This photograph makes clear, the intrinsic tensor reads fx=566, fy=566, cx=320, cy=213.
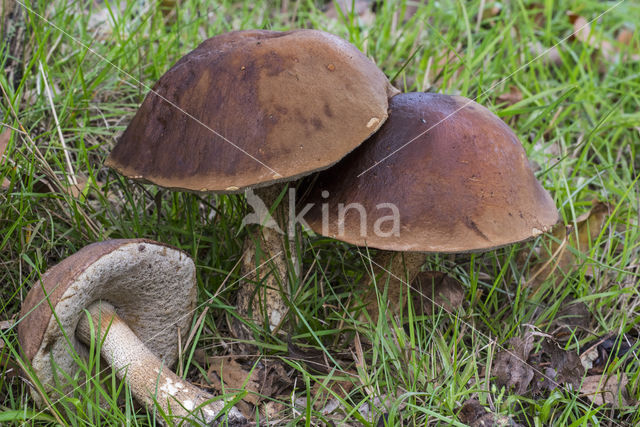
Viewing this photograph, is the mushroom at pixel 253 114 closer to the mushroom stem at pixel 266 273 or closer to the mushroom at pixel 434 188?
the mushroom at pixel 434 188

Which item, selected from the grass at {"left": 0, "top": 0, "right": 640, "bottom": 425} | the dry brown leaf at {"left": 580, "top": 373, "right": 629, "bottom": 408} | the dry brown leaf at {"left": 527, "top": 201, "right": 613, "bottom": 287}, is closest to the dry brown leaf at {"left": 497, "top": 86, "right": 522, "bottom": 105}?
the grass at {"left": 0, "top": 0, "right": 640, "bottom": 425}

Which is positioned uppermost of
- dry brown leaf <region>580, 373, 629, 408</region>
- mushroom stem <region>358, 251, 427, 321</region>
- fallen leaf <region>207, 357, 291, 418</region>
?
mushroom stem <region>358, 251, 427, 321</region>

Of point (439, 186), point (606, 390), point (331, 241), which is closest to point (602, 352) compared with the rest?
point (606, 390)

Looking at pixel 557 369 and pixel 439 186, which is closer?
pixel 439 186

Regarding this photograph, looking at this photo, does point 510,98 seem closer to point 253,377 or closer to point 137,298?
point 253,377

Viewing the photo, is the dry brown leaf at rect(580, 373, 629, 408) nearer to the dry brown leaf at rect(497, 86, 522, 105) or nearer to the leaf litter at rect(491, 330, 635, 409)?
the leaf litter at rect(491, 330, 635, 409)

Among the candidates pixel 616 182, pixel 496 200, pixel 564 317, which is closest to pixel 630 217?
pixel 616 182

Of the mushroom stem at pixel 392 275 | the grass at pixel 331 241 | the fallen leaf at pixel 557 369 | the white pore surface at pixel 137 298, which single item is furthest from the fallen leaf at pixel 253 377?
the fallen leaf at pixel 557 369
